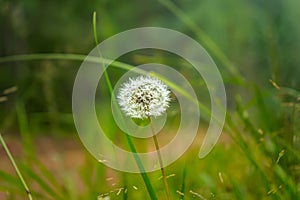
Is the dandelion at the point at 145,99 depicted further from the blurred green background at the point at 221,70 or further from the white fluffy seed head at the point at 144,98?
the blurred green background at the point at 221,70

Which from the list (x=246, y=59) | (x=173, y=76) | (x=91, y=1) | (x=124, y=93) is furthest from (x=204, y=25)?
(x=124, y=93)

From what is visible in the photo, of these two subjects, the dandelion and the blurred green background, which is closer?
the dandelion

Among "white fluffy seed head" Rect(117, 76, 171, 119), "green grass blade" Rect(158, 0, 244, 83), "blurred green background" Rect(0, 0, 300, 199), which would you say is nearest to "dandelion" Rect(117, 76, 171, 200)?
"white fluffy seed head" Rect(117, 76, 171, 119)

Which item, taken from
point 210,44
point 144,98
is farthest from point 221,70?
point 144,98

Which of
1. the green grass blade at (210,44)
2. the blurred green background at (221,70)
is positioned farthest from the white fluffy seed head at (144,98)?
the green grass blade at (210,44)

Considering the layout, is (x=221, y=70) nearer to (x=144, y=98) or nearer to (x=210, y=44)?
(x=210, y=44)

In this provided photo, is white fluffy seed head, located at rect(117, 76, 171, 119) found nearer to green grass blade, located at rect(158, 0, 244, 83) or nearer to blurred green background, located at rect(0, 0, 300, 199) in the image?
blurred green background, located at rect(0, 0, 300, 199)
